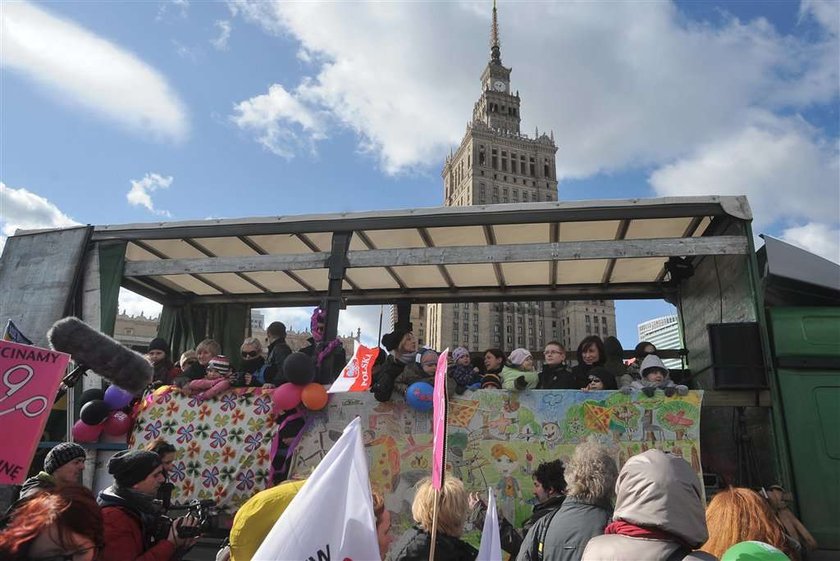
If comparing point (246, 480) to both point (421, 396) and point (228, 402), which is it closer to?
point (228, 402)

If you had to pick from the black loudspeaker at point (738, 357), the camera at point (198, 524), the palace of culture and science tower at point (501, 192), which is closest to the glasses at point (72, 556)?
the camera at point (198, 524)

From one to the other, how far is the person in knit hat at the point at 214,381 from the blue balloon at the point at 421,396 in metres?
2.30

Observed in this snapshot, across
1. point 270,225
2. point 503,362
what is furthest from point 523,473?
point 270,225

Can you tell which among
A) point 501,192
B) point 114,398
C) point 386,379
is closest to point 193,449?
point 114,398

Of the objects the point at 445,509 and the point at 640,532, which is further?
the point at 445,509

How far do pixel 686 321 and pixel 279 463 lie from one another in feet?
20.4

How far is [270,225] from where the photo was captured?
7.27m

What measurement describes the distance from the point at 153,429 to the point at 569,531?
5.31 m

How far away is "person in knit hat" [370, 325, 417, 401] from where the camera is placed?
18.9 feet

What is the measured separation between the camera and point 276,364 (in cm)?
660

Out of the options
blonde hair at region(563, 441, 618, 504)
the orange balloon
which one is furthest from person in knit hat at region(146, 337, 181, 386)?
blonde hair at region(563, 441, 618, 504)

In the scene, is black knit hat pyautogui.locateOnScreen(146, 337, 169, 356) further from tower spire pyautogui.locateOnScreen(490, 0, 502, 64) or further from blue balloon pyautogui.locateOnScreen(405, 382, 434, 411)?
tower spire pyautogui.locateOnScreen(490, 0, 502, 64)

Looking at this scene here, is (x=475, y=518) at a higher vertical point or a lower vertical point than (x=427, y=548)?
lower

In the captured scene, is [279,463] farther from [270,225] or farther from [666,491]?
[666,491]
